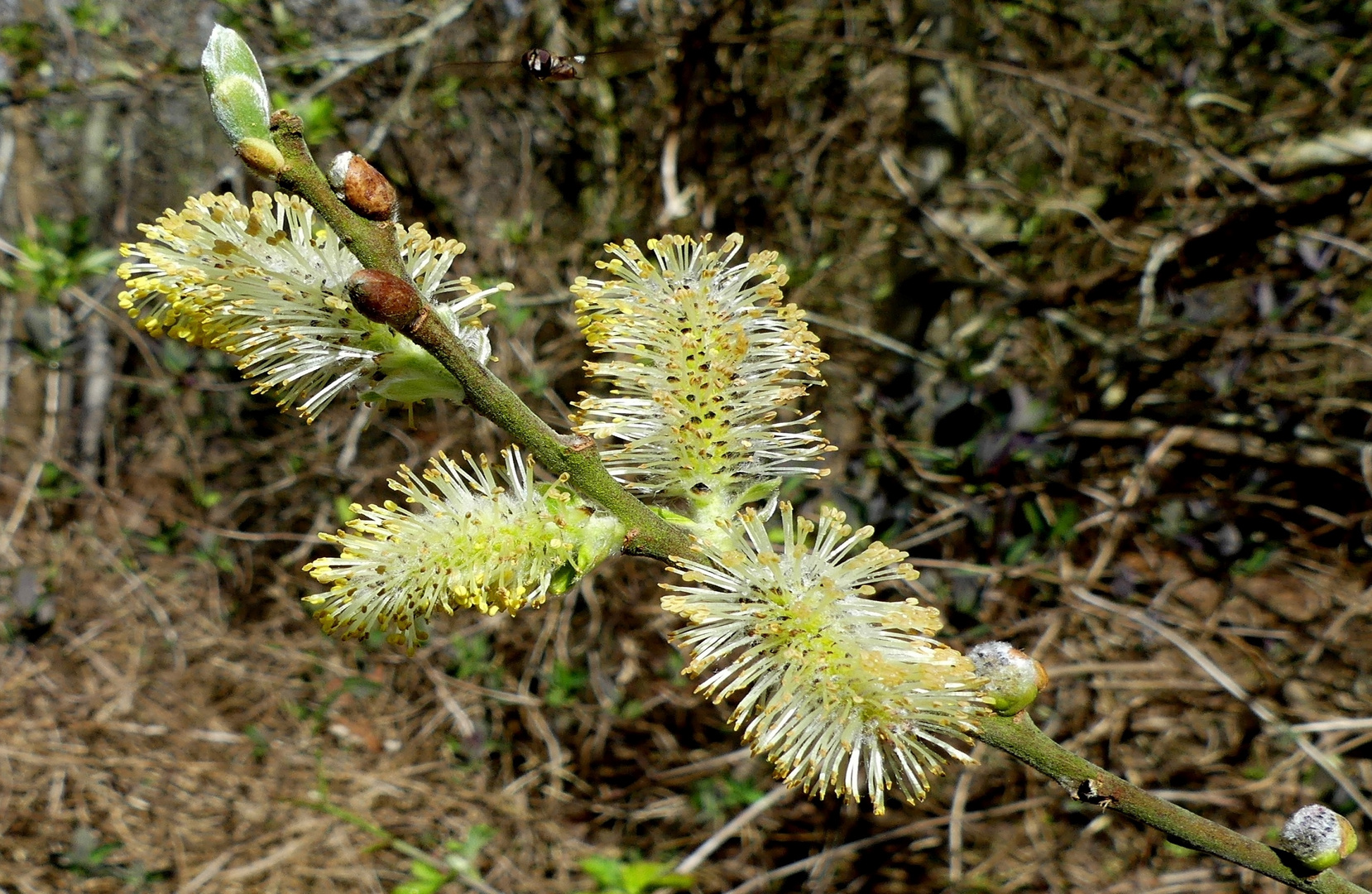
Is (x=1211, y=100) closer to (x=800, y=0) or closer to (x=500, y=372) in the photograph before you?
(x=800, y=0)

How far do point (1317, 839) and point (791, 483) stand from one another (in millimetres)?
923

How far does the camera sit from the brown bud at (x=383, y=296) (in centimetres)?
79

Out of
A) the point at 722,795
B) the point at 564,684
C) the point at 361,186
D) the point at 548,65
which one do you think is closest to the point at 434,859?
the point at 564,684

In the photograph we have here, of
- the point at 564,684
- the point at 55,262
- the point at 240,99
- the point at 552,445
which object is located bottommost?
the point at 564,684

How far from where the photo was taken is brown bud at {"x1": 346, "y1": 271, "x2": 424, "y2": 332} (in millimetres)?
786

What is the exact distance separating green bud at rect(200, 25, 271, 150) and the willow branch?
0.06ft

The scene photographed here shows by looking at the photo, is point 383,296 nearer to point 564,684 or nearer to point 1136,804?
point 1136,804

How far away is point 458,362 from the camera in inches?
33.8

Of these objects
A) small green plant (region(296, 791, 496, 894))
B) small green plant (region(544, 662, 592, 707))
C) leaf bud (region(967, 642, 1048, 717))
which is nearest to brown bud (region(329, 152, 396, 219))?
leaf bud (region(967, 642, 1048, 717))

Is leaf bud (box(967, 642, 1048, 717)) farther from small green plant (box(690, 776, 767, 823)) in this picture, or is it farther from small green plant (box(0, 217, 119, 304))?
small green plant (box(0, 217, 119, 304))

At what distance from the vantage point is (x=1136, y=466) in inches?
94.7

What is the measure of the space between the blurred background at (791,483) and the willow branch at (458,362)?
4.33 ft

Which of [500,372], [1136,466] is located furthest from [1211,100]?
[500,372]

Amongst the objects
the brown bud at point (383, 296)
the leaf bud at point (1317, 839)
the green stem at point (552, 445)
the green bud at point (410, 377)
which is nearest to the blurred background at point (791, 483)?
the leaf bud at point (1317, 839)
